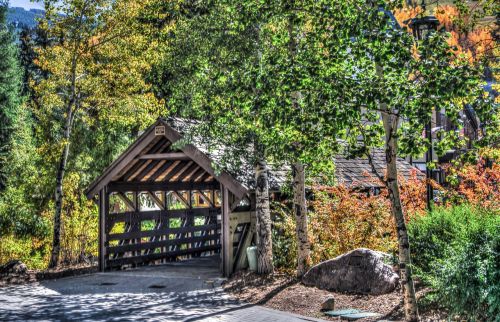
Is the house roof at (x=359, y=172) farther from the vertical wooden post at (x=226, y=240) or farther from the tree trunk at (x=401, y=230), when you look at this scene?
the tree trunk at (x=401, y=230)

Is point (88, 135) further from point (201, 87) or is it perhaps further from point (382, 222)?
point (382, 222)

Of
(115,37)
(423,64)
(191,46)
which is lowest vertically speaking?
(423,64)

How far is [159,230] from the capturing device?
16375mm

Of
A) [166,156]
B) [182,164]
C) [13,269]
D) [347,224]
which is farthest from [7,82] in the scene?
[347,224]

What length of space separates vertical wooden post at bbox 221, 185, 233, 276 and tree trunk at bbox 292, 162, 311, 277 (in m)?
1.87

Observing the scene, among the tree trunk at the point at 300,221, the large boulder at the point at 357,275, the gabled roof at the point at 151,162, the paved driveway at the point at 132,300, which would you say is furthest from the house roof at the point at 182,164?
the large boulder at the point at 357,275

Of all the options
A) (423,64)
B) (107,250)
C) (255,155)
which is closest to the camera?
(423,64)

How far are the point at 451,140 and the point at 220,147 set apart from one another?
703 cm

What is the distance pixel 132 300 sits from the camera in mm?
11125

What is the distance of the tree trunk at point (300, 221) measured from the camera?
38.6 ft

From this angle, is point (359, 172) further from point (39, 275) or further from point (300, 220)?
point (39, 275)

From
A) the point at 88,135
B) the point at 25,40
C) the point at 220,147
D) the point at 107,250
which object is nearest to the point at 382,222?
the point at 220,147

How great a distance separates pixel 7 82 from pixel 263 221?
79.0 ft

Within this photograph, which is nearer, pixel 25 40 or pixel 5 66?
pixel 5 66
